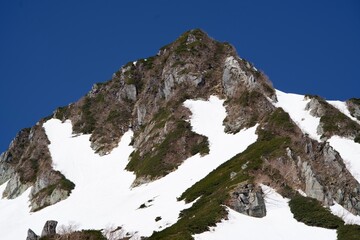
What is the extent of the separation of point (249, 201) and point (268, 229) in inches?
177

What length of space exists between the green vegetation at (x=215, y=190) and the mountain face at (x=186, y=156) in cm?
22

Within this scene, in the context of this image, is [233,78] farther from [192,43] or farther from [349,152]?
[349,152]

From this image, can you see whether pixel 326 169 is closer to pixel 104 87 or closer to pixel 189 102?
pixel 189 102

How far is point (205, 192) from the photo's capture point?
52781 mm

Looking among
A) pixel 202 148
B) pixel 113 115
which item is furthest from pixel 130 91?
pixel 202 148

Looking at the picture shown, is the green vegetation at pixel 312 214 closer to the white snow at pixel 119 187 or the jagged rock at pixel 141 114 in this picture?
the white snow at pixel 119 187

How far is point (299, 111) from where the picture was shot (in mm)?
83688

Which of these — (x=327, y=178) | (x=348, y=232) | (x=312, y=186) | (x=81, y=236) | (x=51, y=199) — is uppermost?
(x=51, y=199)

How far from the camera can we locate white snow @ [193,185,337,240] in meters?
35.2

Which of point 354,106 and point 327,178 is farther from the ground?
point 354,106

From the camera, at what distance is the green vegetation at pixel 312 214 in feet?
123

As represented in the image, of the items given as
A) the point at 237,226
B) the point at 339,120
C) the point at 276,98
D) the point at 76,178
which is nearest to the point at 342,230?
the point at 237,226

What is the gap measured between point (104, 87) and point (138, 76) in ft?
46.3

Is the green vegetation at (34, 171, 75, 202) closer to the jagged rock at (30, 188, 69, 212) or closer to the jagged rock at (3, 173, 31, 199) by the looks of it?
the jagged rock at (30, 188, 69, 212)
